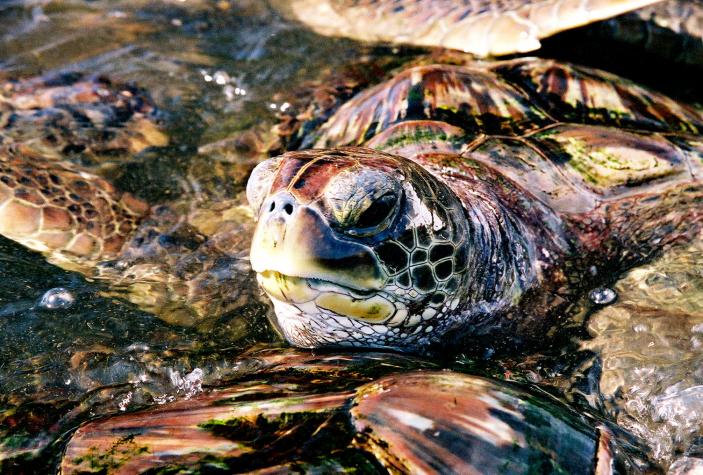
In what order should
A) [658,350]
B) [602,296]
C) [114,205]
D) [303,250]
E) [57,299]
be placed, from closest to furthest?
1. [303,250]
2. [658,350]
3. [57,299]
4. [602,296]
5. [114,205]

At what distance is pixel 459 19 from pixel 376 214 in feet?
8.62

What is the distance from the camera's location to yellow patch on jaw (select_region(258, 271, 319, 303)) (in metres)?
1.96

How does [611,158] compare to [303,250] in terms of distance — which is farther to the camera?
[611,158]

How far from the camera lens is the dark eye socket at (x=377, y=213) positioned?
1.94m

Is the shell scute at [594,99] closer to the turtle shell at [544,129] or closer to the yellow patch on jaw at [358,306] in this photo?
the turtle shell at [544,129]

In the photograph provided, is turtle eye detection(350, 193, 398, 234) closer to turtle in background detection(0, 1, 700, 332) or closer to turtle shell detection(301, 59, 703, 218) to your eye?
turtle shell detection(301, 59, 703, 218)

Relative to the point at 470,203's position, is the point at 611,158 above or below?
above

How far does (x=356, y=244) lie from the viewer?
1951 mm

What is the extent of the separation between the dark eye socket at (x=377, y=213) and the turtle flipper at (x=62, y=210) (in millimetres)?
1512

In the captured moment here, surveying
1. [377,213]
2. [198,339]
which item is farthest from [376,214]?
[198,339]

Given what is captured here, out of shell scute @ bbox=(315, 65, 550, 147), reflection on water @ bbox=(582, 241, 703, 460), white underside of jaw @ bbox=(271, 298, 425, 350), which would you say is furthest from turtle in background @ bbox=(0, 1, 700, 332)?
reflection on water @ bbox=(582, 241, 703, 460)

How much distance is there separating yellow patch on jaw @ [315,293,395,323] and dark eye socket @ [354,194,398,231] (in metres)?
0.22

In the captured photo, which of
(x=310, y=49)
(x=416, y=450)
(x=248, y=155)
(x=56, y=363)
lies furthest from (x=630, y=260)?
(x=310, y=49)

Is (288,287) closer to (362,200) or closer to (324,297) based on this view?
(324,297)
